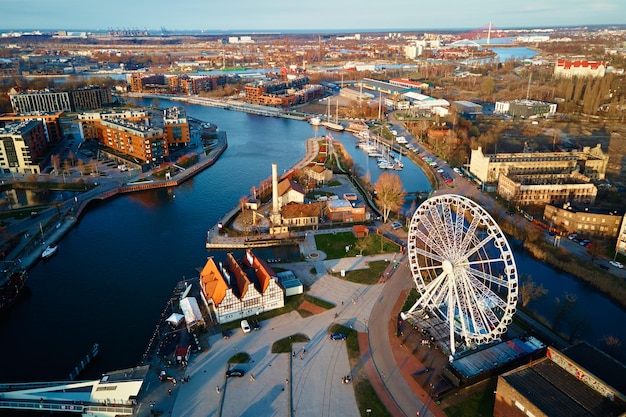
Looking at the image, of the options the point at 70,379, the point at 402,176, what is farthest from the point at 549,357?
the point at 402,176

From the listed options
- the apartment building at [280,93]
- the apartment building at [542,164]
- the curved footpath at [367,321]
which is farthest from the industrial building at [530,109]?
the curved footpath at [367,321]

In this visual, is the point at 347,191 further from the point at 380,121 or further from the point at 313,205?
the point at 380,121

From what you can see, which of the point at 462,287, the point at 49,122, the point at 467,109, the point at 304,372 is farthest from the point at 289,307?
the point at 467,109

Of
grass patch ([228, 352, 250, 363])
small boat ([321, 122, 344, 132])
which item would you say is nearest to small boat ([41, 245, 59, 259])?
grass patch ([228, 352, 250, 363])

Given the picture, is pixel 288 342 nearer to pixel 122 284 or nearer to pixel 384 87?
pixel 122 284

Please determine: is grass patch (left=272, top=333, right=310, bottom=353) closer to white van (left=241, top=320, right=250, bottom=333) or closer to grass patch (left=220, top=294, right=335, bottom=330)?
white van (left=241, top=320, right=250, bottom=333)
